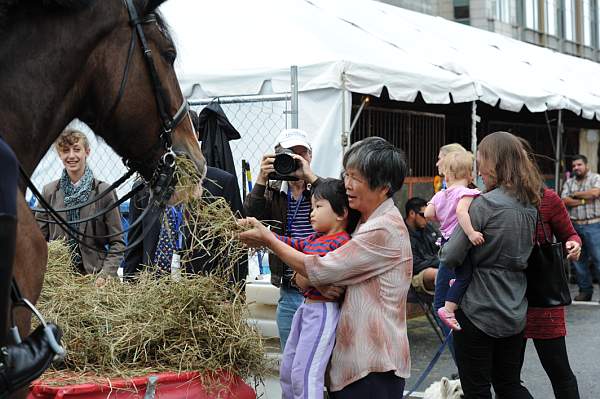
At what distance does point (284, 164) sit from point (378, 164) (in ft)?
2.30

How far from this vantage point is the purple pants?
3336mm

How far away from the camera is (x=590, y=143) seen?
1611 cm

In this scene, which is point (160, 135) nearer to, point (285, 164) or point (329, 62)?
point (285, 164)

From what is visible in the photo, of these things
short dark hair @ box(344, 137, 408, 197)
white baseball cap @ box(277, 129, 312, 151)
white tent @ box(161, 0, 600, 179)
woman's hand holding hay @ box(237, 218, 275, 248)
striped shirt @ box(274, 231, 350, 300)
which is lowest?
striped shirt @ box(274, 231, 350, 300)

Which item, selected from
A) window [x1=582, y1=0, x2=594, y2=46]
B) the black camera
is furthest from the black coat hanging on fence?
window [x1=582, y1=0, x2=594, y2=46]

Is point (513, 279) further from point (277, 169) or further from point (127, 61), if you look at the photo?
point (127, 61)

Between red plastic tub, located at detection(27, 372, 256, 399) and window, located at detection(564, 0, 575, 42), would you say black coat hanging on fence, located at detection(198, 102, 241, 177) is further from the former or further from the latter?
window, located at detection(564, 0, 575, 42)

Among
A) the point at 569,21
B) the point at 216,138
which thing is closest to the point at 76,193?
the point at 216,138

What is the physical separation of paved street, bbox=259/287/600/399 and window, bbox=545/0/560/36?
29086 millimetres

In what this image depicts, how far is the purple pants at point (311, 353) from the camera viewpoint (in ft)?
10.9

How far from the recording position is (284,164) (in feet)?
13.1

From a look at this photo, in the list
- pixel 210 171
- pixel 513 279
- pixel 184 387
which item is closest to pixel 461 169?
pixel 513 279

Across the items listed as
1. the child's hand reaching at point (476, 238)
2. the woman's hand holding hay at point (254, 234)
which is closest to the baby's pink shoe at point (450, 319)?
the child's hand reaching at point (476, 238)

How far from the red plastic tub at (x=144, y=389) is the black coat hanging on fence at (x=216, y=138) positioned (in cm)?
326
